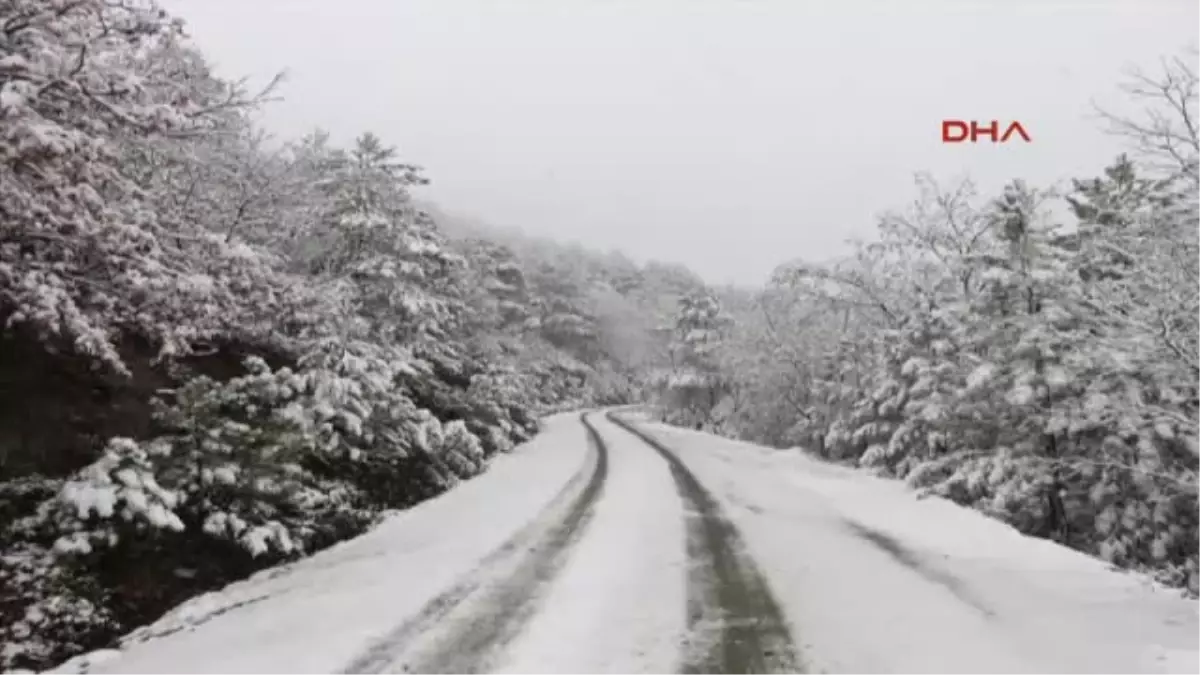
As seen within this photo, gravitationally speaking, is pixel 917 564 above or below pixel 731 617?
above

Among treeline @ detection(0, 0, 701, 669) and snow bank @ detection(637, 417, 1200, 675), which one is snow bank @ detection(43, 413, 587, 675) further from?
snow bank @ detection(637, 417, 1200, 675)

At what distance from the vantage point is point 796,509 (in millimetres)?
13625

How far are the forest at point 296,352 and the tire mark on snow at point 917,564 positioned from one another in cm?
179

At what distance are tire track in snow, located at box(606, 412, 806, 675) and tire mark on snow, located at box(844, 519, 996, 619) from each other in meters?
1.62

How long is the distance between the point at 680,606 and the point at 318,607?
3.07m

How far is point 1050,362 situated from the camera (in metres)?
14.9

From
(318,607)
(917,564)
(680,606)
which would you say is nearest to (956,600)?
(917,564)

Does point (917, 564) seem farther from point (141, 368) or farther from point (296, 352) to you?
point (296, 352)

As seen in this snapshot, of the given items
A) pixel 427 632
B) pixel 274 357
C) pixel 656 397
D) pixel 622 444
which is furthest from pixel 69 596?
pixel 656 397

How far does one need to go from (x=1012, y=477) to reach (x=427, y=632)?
43.2 ft

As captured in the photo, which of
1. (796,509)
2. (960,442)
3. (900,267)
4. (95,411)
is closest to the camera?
(95,411)

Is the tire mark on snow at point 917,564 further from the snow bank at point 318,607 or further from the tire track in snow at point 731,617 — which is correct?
the snow bank at point 318,607

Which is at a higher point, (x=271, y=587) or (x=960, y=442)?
(x=960, y=442)

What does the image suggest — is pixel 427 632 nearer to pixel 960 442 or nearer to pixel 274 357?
pixel 274 357
